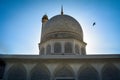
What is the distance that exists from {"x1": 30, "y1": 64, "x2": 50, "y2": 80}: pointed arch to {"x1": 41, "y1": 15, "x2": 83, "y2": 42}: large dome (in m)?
6.93

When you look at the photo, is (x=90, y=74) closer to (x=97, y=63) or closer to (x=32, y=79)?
(x=97, y=63)

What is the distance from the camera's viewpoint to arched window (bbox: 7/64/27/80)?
1476 centimetres

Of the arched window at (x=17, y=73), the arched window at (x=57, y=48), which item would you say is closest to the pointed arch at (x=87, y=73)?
the arched window at (x=17, y=73)

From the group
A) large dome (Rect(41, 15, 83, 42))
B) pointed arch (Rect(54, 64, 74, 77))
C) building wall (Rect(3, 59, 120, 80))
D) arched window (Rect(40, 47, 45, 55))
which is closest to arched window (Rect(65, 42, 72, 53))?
large dome (Rect(41, 15, 83, 42))

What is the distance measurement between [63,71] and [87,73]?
2169mm

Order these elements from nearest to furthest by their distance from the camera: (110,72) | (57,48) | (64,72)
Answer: (110,72), (64,72), (57,48)

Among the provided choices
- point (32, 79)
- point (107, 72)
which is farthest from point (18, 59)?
point (107, 72)

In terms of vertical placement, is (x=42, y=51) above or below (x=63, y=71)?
above

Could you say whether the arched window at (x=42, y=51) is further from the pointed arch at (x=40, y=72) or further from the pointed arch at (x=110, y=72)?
the pointed arch at (x=110, y=72)

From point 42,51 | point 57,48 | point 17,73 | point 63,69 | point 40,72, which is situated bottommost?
point 17,73

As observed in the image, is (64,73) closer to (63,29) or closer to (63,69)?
(63,69)

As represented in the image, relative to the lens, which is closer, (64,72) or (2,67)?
(64,72)

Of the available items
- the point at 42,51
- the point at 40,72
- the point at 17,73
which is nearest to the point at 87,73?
the point at 40,72

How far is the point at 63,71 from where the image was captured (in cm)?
1495
